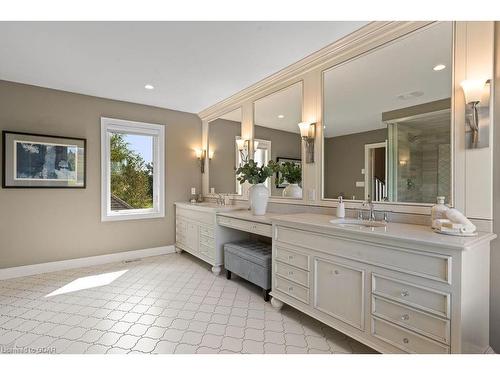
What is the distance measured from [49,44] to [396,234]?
3.32m

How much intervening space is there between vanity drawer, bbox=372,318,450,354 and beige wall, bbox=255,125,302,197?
1799 millimetres

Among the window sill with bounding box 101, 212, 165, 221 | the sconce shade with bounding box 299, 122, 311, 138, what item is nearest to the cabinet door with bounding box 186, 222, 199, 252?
the window sill with bounding box 101, 212, 165, 221

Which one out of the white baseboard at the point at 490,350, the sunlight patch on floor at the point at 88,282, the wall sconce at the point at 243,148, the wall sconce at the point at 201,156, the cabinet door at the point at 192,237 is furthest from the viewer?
the wall sconce at the point at 201,156

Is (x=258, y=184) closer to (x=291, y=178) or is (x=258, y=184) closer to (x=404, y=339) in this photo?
(x=291, y=178)

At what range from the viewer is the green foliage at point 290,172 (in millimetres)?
2894

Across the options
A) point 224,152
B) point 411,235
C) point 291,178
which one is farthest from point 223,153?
point 411,235

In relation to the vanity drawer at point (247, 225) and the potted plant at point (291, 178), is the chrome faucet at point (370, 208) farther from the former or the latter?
the vanity drawer at point (247, 225)

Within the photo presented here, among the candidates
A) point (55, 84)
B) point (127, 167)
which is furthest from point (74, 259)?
point (55, 84)

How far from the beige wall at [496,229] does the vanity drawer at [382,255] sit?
608mm

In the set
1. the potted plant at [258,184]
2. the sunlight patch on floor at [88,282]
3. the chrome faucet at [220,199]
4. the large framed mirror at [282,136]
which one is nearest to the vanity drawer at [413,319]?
the large framed mirror at [282,136]
